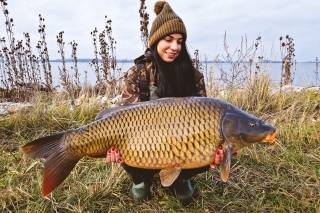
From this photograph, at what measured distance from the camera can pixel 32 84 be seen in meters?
4.95

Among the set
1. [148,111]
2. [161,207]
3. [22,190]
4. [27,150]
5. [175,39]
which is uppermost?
[175,39]

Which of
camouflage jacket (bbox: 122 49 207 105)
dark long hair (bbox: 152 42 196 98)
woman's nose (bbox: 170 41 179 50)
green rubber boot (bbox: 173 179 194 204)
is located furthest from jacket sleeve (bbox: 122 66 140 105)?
green rubber boot (bbox: 173 179 194 204)

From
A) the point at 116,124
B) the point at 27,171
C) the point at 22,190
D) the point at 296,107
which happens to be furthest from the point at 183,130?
the point at 296,107

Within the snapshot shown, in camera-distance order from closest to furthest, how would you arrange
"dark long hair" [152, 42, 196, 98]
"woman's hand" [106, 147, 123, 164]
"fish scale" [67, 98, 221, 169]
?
1. "fish scale" [67, 98, 221, 169]
2. "woman's hand" [106, 147, 123, 164]
3. "dark long hair" [152, 42, 196, 98]

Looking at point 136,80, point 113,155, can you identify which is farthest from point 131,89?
point 113,155

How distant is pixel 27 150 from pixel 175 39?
1041mm

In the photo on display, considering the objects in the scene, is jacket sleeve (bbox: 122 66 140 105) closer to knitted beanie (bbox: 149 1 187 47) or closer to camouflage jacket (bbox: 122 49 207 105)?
camouflage jacket (bbox: 122 49 207 105)

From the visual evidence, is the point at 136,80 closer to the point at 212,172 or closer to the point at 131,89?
the point at 131,89

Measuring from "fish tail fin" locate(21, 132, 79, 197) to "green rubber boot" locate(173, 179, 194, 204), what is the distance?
2.24 feet

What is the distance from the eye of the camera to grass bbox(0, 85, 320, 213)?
1.92 meters

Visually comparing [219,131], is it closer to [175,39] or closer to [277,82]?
[175,39]

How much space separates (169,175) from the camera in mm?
1588

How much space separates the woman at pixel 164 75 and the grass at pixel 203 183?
11 cm

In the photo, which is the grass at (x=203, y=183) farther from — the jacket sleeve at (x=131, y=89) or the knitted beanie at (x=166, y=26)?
the knitted beanie at (x=166, y=26)
